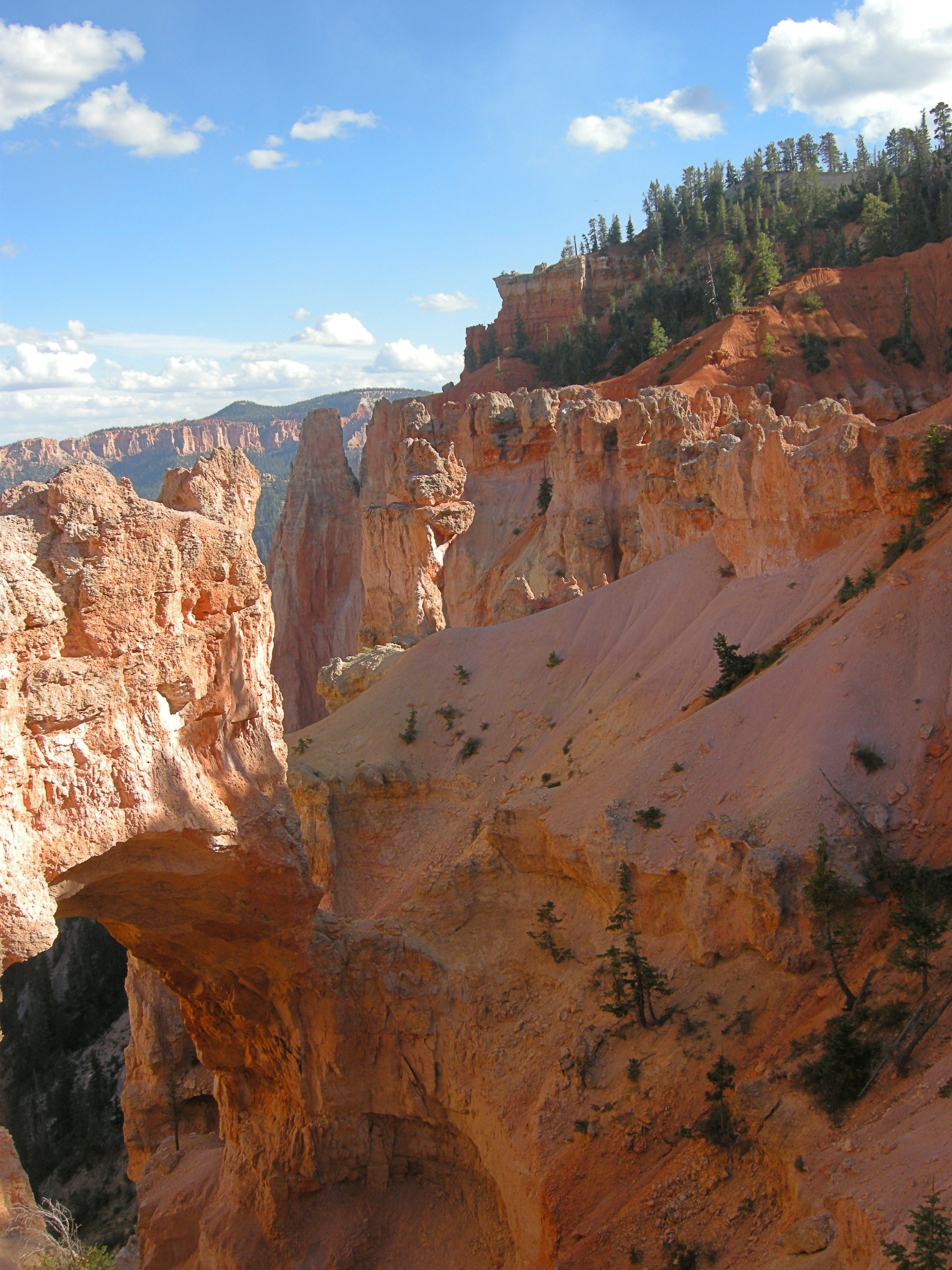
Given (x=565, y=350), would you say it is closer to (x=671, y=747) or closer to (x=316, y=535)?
(x=316, y=535)

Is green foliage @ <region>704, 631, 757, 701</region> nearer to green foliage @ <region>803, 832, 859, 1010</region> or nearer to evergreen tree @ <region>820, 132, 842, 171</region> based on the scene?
green foliage @ <region>803, 832, 859, 1010</region>

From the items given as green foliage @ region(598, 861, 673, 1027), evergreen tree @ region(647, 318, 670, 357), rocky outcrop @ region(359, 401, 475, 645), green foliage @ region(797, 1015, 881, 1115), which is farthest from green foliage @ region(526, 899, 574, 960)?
evergreen tree @ region(647, 318, 670, 357)

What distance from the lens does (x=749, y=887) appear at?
39.9ft

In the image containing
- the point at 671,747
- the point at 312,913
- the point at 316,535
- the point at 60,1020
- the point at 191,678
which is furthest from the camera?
the point at 316,535

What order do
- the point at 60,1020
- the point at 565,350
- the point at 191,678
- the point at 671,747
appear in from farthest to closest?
the point at 565,350 → the point at 60,1020 → the point at 671,747 → the point at 191,678

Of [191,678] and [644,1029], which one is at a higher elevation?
[191,678]

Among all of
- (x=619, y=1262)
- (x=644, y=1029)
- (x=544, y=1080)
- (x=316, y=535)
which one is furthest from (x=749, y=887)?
(x=316, y=535)

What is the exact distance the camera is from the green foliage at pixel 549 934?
14164 millimetres

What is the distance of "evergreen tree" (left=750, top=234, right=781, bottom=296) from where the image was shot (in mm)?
65875

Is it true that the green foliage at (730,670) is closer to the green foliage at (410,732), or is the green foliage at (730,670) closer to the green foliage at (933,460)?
the green foliage at (933,460)

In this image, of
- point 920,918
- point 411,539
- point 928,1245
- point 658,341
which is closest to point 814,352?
point 658,341

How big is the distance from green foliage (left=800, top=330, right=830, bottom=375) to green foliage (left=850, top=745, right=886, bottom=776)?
50642 mm

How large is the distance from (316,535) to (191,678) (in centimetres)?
4394

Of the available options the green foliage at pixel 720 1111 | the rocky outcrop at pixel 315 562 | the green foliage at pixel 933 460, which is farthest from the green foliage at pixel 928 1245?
the rocky outcrop at pixel 315 562
